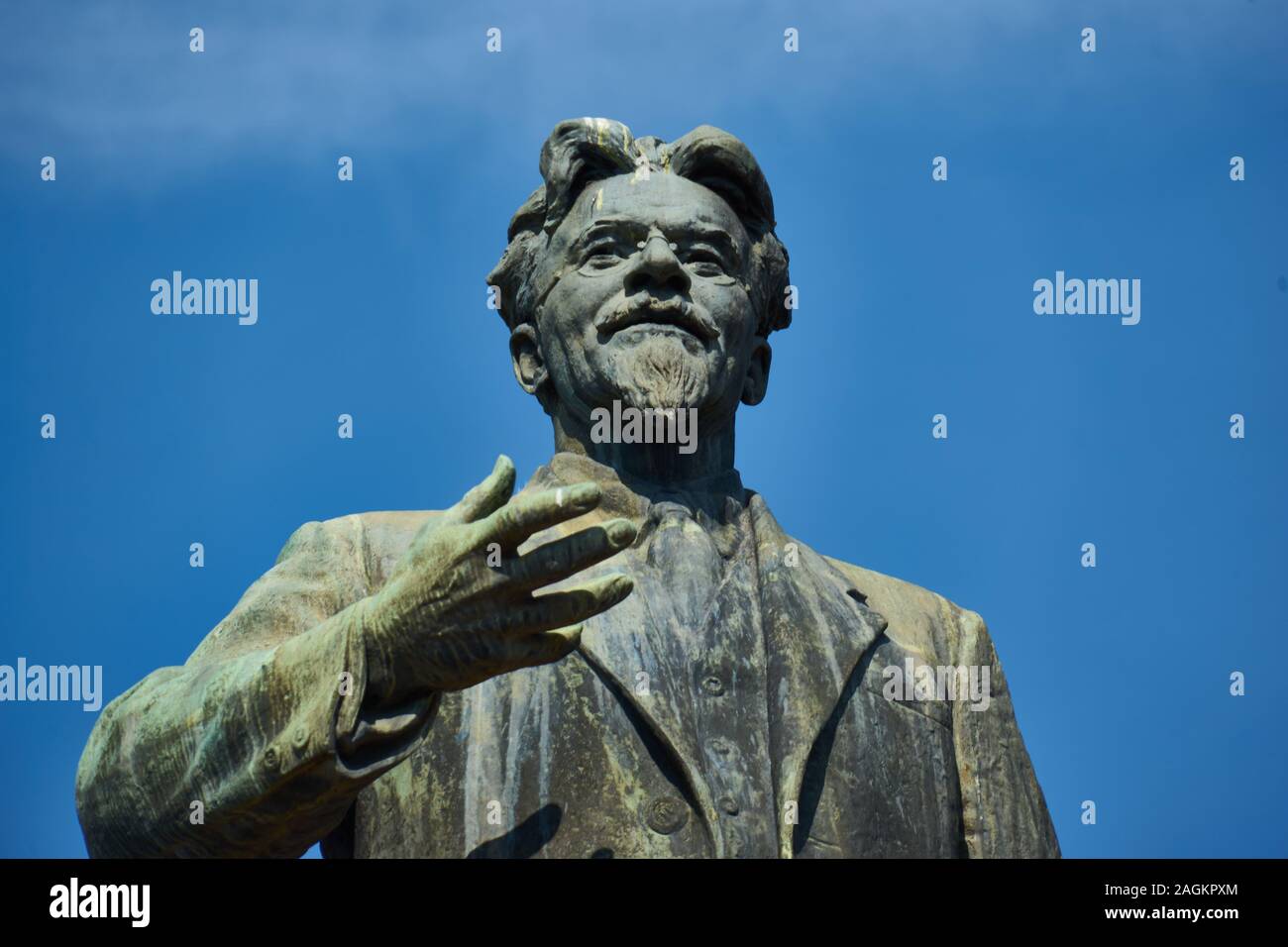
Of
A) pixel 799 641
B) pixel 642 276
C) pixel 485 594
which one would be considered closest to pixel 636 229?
pixel 642 276

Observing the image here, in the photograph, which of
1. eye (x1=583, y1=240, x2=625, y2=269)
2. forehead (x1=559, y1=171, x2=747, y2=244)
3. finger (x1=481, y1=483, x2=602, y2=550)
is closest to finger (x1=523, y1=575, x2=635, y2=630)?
finger (x1=481, y1=483, x2=602, y2=550)

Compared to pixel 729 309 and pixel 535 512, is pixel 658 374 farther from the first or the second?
pixel 535 512

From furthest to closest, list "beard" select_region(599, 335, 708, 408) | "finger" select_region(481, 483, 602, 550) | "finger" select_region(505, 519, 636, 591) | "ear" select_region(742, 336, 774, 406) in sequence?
"ear" select_region(742, 336, 774, 406)
"beard" select_region(599, 335, 708, 408)
"finger" select_region(505, 519, 636, 591)
"finger" select_region(481, 483, 602, 550)

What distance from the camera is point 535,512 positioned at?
44.1ft

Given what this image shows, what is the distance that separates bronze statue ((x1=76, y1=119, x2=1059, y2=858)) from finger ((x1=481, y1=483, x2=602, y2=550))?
0.02 meters

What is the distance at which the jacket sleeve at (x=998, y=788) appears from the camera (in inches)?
637

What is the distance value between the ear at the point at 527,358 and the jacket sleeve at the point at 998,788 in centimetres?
285

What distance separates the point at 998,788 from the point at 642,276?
318 cm

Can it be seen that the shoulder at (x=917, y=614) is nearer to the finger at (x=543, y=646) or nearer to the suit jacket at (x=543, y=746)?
the suit jacket at (x=543, y=746)

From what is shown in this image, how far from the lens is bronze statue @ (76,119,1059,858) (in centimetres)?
1405

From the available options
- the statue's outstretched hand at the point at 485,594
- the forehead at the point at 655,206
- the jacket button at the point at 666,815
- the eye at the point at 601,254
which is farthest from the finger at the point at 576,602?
the forehead at the point at 655,206

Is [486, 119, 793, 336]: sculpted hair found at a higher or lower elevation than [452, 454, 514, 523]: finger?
higher

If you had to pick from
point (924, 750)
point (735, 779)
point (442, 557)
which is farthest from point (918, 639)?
point (442, 557)

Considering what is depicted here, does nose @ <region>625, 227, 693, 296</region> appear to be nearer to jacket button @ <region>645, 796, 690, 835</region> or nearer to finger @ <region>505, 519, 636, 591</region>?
jacket button @ <region>645, 796, 690, 835</region>
